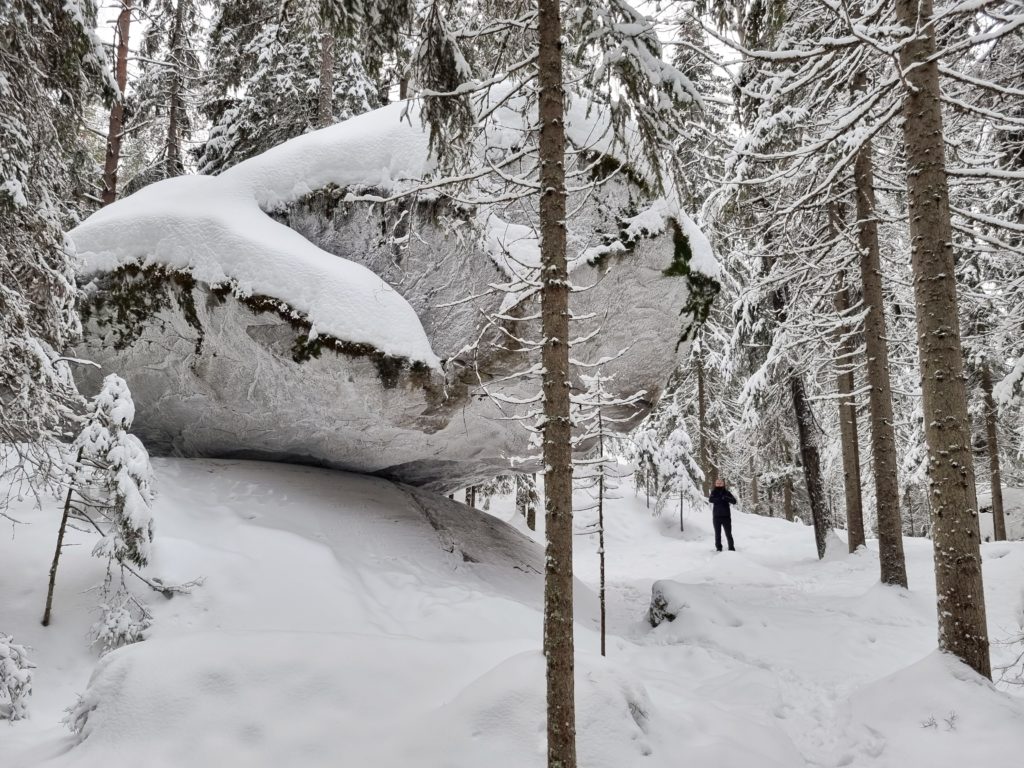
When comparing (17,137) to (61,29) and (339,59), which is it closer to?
(61,29)

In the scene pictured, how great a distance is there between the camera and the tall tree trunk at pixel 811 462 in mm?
13406

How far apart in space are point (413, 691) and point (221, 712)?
4.79 feet

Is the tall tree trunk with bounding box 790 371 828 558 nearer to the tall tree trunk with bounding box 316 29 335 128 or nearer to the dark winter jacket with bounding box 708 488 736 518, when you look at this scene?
the dark winter jacket with bounding box 708 488 736 518

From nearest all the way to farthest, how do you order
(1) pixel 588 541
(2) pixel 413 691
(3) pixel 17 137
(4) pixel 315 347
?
(2) pixel 413 691 < (3) pixel 17 137 < (4) pixel 315 347 < (1) pixel 588 541

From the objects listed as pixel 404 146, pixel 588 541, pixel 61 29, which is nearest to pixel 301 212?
pixel 404 146

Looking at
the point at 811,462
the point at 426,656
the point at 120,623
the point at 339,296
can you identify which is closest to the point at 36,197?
the point at 339,296

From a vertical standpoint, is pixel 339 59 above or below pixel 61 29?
above

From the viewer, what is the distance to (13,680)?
5.16 m

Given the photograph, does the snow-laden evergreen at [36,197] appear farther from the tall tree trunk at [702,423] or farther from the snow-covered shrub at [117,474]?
the tall tree trunk at [702,423]

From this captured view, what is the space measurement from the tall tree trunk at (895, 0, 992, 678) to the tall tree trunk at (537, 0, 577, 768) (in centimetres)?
306

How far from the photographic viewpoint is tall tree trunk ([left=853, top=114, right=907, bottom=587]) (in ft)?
31.6

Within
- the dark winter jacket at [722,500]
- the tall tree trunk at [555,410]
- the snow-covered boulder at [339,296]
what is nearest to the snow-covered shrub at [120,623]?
the snow-covered boulder at [339,296]

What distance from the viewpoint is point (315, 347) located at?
8.33 meters

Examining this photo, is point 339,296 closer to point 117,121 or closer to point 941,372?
point 941,372
